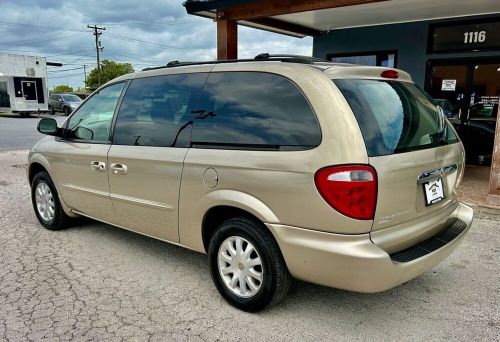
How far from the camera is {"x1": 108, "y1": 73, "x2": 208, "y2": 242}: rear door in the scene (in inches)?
132

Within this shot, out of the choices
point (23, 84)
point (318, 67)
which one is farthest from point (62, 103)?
point (318, 67)

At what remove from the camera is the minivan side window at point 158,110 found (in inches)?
132

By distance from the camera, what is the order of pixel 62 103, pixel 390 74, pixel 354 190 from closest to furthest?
pixel 354 190 < pixel 390 74 < pixel 62 103

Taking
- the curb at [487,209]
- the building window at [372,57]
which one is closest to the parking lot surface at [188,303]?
the curb at [487,209]

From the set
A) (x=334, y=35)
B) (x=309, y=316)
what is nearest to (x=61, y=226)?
(x=309, y=316)

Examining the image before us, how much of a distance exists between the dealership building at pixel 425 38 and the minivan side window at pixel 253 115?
4308mm

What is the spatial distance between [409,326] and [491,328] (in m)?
0.55

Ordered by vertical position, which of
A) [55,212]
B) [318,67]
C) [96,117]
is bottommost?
[55,212]

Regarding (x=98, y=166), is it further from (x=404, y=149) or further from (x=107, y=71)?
(x=107, y=71)

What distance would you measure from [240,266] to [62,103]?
1237 inches

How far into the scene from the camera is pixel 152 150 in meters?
3.50

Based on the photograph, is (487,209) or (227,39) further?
(227,39)

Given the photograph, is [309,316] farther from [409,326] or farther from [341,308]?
[409,326]

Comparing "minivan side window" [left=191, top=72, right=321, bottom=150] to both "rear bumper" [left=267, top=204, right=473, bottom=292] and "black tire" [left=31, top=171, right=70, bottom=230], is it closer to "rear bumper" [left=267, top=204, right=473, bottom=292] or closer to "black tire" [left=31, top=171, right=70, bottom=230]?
"rear bumper" [left=267, top=204, right=473, bottom=292]
